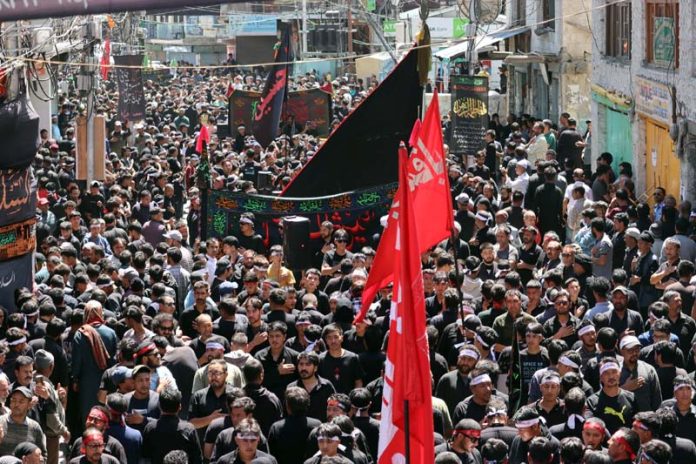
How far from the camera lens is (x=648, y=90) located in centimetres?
1988

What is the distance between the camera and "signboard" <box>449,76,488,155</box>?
72.0ft

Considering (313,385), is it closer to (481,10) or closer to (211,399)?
(211,399)

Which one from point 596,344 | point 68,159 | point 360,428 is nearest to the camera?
point 360,428

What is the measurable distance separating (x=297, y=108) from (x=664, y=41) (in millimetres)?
11911

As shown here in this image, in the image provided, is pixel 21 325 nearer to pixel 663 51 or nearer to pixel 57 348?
pixel 57 348

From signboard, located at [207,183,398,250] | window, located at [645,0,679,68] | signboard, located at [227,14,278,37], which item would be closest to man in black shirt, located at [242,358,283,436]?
signboard, located at [207,183,398,250]

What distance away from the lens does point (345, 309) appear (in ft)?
36.9

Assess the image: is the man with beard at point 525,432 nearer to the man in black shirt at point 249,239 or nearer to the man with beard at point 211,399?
the man with beard at point 211,399

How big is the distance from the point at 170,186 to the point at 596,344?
10763 millimetres

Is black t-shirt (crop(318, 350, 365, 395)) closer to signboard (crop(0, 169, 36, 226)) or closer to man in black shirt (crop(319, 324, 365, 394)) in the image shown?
man in black shirt (crop(319, 324, 365, 394))

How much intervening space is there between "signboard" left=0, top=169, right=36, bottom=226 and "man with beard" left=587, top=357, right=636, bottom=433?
6059 mm

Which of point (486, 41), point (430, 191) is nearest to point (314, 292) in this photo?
point (430, 191)

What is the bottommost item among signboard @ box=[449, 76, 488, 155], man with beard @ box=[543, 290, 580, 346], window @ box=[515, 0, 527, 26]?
man with beard @ box=[543, 290, 580, 346]

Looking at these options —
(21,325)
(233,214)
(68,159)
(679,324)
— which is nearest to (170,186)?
(68,159)
